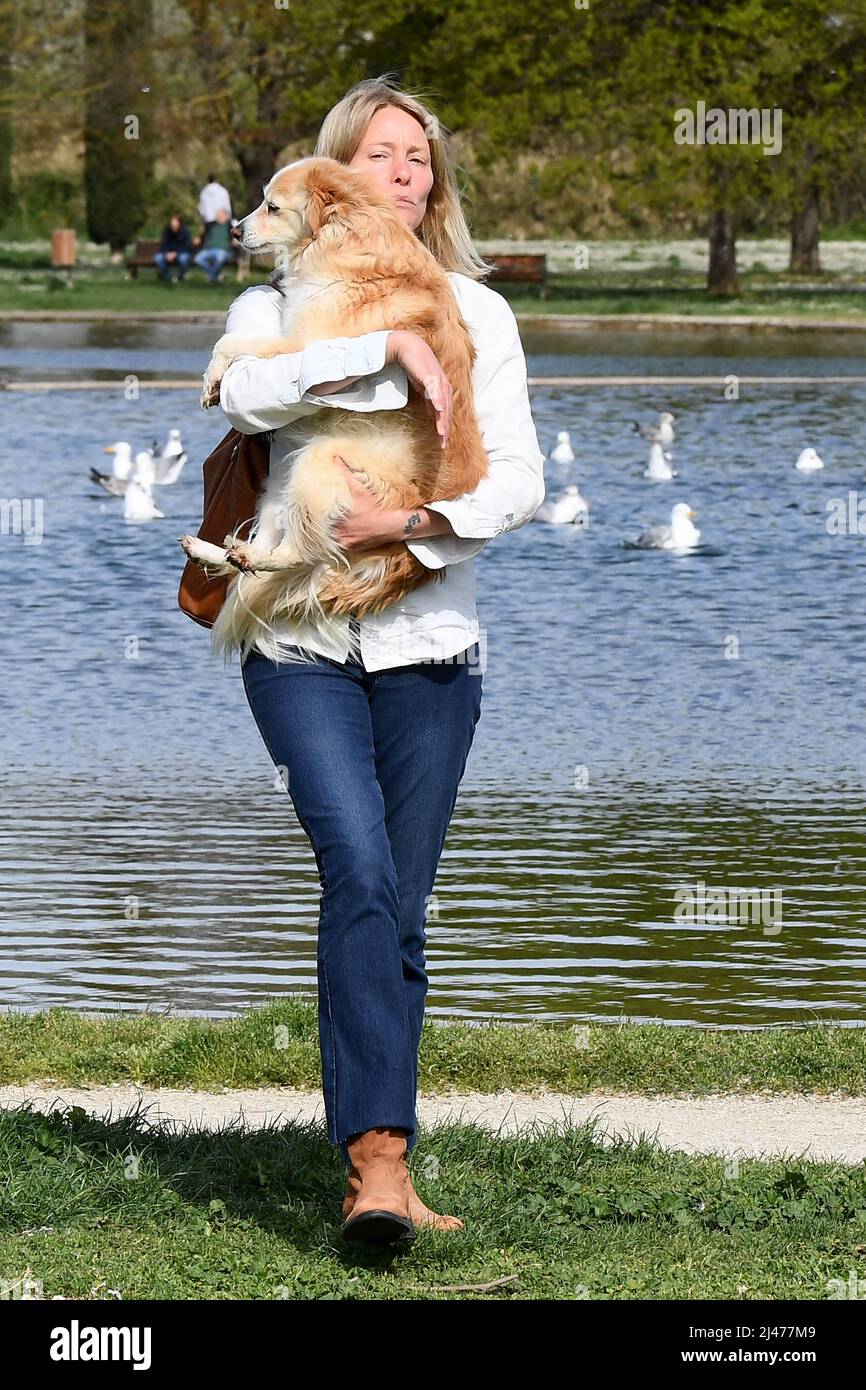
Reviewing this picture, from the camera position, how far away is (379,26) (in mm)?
43938

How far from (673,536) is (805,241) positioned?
1407 inches

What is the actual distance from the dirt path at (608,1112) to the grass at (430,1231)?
270 mm

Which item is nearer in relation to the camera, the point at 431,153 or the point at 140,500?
the point at 431,153

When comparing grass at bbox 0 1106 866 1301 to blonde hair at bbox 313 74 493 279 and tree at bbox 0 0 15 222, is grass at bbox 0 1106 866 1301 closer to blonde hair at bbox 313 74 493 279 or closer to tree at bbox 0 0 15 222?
blonde hair at bbox 313 74 493 279

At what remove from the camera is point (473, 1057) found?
6066 mm

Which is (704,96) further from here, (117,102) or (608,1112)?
(608,1112)

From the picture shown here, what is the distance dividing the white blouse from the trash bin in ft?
143

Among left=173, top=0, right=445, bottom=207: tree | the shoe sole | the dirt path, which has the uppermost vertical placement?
left=173, top=0, right=445, bottom=207: tree

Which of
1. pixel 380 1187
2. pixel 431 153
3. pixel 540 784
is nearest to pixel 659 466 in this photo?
pixel 540 784

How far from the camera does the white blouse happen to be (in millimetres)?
4367

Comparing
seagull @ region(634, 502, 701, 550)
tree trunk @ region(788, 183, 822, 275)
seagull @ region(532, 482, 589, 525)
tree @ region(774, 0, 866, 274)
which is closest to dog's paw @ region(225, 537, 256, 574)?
seagull @ region(634, 502, 701, 550)

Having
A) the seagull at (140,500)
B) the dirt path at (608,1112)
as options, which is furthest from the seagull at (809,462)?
the dirt path at (608,1112)

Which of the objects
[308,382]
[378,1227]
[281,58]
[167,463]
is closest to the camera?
[378,1227]
